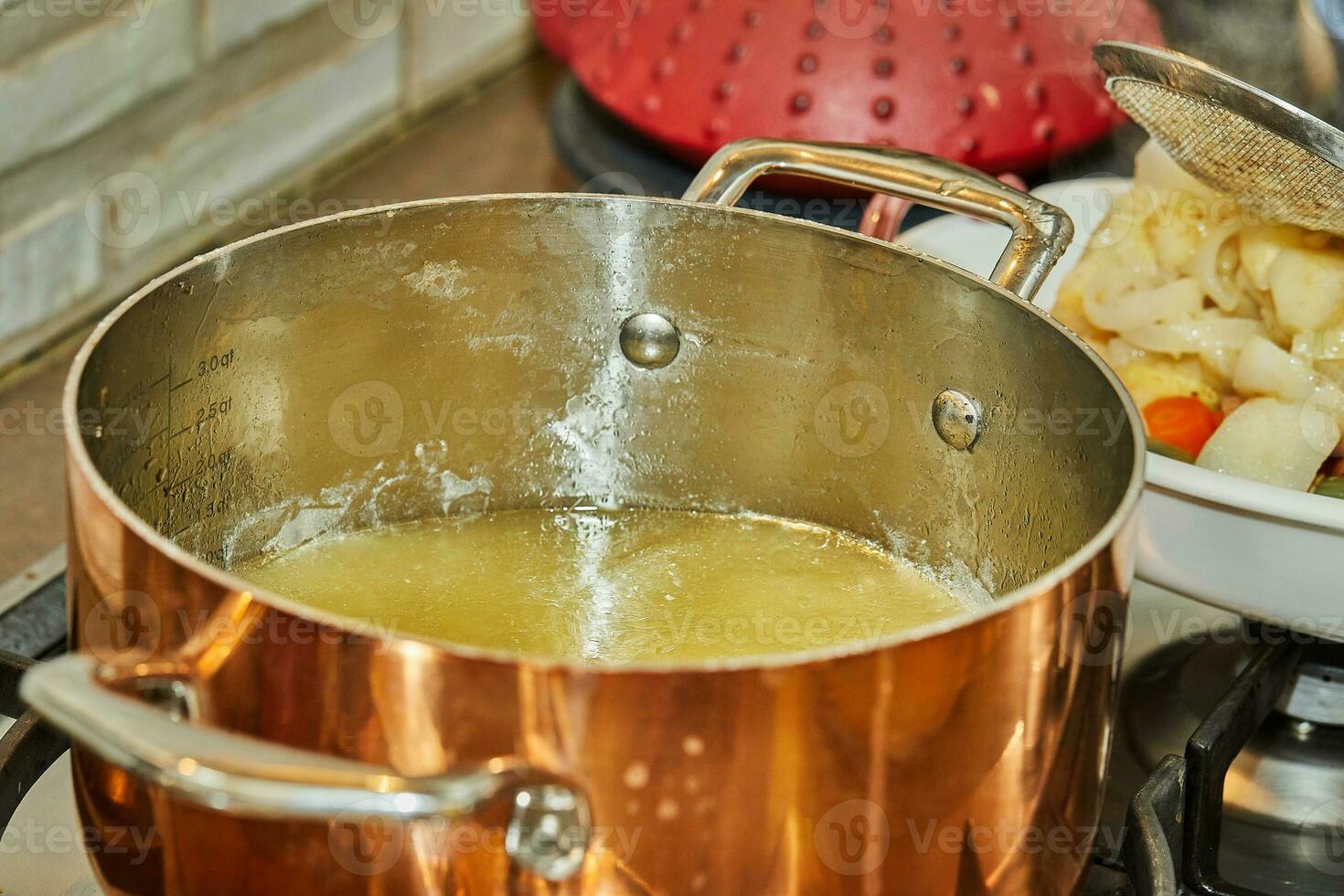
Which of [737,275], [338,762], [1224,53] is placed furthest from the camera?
[1224,53]

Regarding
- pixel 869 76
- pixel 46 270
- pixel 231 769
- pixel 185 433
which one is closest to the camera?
pixel 231 769

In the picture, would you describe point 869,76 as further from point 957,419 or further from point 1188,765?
point 1188,765

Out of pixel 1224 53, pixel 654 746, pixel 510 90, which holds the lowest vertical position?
pixel 510 90

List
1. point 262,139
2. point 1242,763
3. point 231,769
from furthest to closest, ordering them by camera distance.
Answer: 1. point 262,139
2. point 1242,763
3. point 231,769

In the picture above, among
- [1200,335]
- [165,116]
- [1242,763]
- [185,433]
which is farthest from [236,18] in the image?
[1242,763]

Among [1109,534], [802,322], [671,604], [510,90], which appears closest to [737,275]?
[802,322]

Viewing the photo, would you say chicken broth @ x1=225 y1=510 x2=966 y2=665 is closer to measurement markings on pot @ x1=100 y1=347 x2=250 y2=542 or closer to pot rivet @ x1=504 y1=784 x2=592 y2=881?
measurement markings on pot @ x1=100 y1=347 x2=250 y2=542

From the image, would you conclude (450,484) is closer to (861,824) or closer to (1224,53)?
(861,824)

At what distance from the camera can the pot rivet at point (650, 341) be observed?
0.68m

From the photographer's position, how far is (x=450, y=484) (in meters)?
0.71

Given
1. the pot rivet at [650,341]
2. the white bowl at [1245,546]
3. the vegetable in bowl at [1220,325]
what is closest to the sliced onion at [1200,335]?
the vegetable in bowl at [1220,325]

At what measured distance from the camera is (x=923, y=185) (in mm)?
611

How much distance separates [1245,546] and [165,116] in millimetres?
774

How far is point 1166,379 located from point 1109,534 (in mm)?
358
